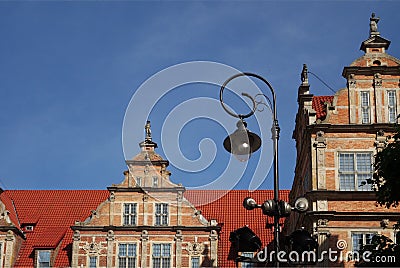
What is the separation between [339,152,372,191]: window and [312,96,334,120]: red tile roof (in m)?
1.88

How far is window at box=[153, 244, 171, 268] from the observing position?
1337 inches

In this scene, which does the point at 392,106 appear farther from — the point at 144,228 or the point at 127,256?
the point at 127,256

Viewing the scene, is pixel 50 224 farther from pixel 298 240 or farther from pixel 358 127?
pixel 298 240

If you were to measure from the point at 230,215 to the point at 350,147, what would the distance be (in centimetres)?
1203

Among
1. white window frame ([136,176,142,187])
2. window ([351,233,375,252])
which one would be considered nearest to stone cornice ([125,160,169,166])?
white window frame ([136,176,142,187])

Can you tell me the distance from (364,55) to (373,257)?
35.3ft

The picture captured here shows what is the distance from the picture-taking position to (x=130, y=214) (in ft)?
114

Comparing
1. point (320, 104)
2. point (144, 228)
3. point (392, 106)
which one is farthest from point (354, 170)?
point (144, 228)

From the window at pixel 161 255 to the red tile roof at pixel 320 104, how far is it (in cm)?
945

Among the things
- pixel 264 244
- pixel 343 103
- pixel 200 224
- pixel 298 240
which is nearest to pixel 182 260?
pixel 200 224

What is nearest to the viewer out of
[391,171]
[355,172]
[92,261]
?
[391,171]

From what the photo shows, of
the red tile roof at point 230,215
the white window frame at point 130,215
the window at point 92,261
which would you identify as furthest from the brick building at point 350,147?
the window at point 92,261

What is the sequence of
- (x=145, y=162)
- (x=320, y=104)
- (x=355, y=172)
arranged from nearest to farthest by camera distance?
(x=355, y=172)
(x=320, y=104)
(x=145, y=162)

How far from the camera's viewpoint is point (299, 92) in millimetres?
29797
